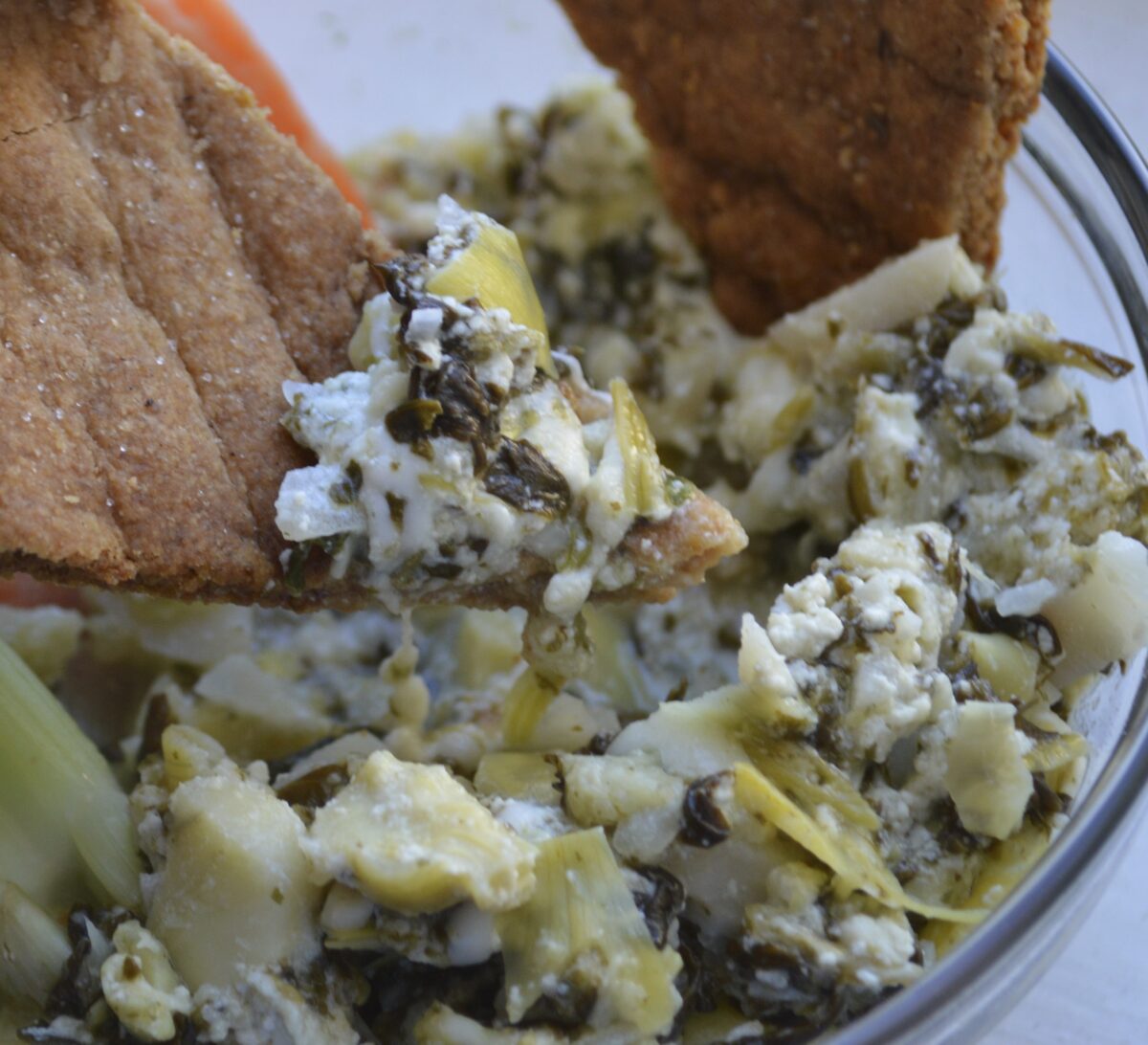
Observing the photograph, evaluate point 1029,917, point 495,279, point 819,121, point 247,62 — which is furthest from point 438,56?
point 1029,917

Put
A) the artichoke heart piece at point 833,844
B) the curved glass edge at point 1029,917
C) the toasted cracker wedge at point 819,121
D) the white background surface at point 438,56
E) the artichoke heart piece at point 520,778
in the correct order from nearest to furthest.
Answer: the curved glass edge at point 1029,917 → the artichoke heart piece at point 833,844 → the artichoke heart piece at point 520,778 → the toasted cracker wedge at point 819,121 → the white background surface at point 438,56

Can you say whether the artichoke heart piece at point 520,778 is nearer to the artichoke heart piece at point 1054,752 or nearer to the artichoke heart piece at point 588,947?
the artichoke heart piece at point 588,947

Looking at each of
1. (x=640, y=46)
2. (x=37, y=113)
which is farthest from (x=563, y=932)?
(x=640, y=46)

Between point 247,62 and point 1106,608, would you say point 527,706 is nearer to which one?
point 1106,608

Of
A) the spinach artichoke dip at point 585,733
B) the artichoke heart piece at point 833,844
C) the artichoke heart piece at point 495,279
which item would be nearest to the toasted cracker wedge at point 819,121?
the spinach artichoke dip at point 585,733

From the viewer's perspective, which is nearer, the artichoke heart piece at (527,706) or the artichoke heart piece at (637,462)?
the artichoke heart piece at (637,462)

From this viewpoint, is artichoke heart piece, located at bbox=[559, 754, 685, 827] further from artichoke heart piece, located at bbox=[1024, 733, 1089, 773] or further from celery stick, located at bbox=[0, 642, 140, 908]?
celery stick, located at bbox=[0, 642, 140, 908]

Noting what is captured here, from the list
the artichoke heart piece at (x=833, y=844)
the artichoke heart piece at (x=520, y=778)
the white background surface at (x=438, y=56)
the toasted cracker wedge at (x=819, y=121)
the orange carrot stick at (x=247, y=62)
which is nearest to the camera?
the artichoke heart piece at (x=833, y=844)
